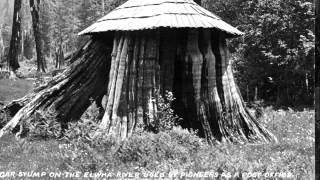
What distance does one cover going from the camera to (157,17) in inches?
428

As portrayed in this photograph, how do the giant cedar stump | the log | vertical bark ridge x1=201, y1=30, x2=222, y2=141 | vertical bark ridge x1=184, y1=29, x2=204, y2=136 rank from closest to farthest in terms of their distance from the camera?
the giant cedar stump
vertical bark ridge x1=184, y1=29, x2=204, y2=136
vertical bark ridge x1=201, y1=30, x2=222, y2=141
the log

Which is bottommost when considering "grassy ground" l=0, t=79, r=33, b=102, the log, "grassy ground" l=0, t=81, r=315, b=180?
"grassy ground" l=0, t=81, r=315, b=180

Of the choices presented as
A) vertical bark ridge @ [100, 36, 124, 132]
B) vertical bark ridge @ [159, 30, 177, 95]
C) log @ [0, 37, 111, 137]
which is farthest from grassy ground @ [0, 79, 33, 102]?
vertical bark ridge @ [159, 30, 177, 95]

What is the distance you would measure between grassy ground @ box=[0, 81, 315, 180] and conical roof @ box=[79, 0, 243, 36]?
2.69 metres

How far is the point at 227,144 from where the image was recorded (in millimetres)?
10969

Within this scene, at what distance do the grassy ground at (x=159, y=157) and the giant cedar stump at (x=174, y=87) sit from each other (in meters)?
0.99

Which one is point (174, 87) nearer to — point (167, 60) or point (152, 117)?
point (167, 60)

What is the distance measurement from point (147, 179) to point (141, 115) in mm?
3362

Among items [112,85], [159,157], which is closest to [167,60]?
[112,85]

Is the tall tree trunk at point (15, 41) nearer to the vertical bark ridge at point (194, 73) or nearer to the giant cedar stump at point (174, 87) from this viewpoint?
the giant cedar stump at point (174, 87)

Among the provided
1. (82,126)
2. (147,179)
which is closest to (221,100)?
(82,126)

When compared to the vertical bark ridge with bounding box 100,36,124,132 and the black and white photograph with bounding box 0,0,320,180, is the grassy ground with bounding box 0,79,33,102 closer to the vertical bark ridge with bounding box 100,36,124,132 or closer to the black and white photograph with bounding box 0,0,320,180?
the black and white photograph with bounding box 0,0,320,180

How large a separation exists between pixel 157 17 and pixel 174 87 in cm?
205

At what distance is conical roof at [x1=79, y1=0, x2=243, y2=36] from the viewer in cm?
1060
